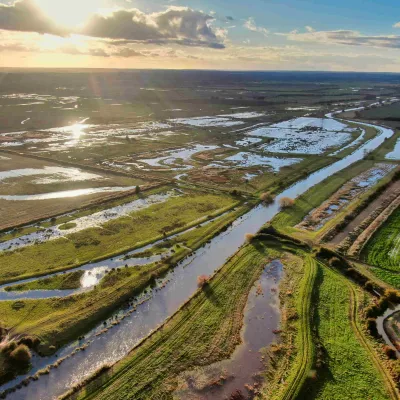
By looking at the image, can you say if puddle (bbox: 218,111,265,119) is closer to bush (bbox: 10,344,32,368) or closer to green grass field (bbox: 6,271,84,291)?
green grass field (bbox: 6,271,84,291)

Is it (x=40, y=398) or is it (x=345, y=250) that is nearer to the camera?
(x=40, y=398)

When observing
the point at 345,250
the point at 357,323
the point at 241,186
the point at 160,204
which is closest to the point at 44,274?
the point at 160,204

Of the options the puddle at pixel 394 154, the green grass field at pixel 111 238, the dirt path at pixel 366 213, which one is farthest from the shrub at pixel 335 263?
the puddle at pixel 394 154

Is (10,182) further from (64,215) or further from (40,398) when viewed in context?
(40,398)

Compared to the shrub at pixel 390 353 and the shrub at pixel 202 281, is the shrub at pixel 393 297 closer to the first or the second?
the shrub at pixel 390 353

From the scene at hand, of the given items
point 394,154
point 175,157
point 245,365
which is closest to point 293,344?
point 245,365

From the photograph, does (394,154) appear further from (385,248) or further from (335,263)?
(335,263)

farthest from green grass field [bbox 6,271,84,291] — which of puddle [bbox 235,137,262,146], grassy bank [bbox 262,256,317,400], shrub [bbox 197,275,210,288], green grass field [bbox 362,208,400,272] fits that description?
puddle [bbox 235,137,262,146]
